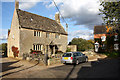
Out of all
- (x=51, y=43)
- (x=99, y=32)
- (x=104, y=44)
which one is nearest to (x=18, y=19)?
(x=51, y=43)

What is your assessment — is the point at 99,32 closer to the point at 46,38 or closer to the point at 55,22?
the point at 55,22

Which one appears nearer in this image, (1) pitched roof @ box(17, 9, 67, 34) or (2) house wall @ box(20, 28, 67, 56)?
(2) house wall @ box(20, 28, 67, 56)

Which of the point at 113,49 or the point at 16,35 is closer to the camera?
the point at 16,35

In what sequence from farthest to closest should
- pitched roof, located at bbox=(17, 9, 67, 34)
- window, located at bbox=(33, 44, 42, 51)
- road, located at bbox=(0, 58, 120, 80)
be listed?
1. window, located at bbox=(33, 44, 42, 51)
2. pitched roof, located at bbox=(17, 9, 67, 34)
3. road, located at bbox=(0, 58, 120, 80)

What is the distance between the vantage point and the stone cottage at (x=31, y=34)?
71.8 feet

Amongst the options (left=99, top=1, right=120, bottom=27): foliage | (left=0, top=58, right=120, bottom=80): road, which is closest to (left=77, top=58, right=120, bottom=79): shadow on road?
(left=0, top=58, right=120, bottom=80): road

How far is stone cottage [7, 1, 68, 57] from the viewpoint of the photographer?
2188 cm

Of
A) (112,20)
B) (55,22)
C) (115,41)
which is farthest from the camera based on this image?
(55,22)

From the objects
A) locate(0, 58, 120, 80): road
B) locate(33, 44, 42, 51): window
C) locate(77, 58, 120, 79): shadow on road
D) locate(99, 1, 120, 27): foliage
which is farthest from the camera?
locate(33, 44, 42, 51): window

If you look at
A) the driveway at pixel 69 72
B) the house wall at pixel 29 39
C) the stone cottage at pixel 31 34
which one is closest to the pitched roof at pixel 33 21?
the stone cottage at pixel 31 34

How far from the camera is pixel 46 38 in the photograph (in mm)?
26844

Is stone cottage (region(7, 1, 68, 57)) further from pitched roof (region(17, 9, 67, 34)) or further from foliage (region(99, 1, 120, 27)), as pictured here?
foliage (region(99, 1, 120, 27))

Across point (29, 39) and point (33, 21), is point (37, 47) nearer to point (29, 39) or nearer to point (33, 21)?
point (29, 39)

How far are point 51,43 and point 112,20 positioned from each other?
14891 mm
